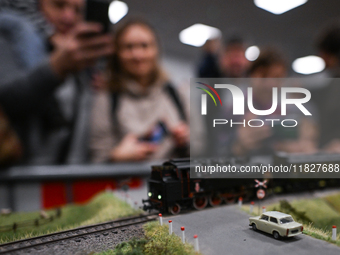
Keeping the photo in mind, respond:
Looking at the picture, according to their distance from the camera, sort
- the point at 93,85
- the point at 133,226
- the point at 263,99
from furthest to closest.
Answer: the point at 263,99 → the point at 93,85 → the point at 133,226

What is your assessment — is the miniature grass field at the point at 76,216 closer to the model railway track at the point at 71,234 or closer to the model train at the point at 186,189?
the model railway track at the point at 71,234

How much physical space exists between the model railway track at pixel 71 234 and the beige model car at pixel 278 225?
3733 mm

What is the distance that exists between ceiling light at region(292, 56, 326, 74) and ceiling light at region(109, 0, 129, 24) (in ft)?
40.5

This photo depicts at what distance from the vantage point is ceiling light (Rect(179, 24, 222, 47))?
1535 centimetres

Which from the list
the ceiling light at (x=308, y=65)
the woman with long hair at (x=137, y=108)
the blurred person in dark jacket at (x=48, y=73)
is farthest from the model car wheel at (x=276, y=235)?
the ceiling light at (x=308, y=65)

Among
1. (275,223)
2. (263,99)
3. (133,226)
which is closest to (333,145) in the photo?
(263,99)

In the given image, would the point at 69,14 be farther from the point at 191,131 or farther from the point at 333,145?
the point at 333,145

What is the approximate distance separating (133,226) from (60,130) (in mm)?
8219

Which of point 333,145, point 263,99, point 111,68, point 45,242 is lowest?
point 45,242

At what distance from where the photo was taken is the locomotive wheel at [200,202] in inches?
387

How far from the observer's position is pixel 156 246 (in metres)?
6.43

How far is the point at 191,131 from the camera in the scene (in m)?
16.4

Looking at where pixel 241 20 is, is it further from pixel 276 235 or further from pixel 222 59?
pixel 276 235

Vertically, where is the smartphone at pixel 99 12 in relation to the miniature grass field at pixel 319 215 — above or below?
above
